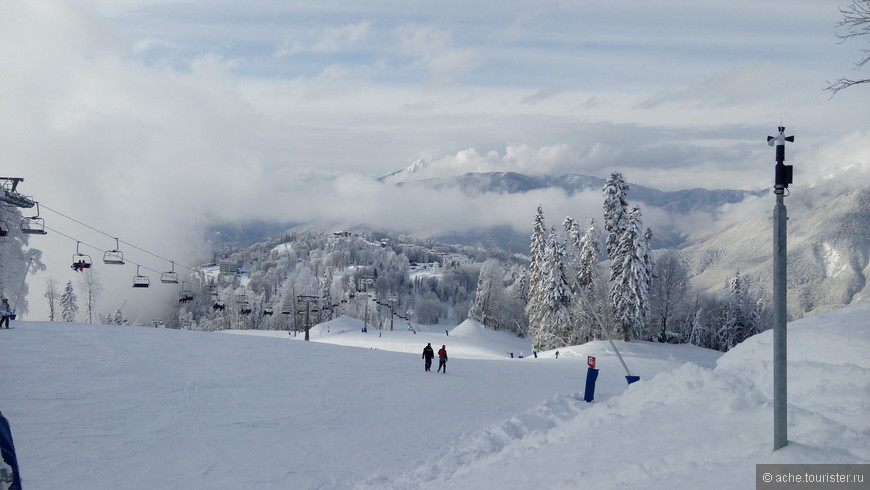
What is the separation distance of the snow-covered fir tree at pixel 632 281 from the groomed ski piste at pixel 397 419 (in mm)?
24589

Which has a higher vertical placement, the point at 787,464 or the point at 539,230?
the point at 539,230

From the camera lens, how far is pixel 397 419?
17062mm

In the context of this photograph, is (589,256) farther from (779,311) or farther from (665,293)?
(779,311)

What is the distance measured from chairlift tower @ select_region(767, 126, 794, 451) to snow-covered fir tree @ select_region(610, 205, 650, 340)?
42.5 m

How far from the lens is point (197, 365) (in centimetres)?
2208

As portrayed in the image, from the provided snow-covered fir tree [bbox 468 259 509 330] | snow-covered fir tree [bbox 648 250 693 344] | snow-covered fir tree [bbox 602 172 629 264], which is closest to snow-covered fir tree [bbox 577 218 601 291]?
snow-covered fir tree [bbox 602 172 629 264]

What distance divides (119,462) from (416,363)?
54.0ft

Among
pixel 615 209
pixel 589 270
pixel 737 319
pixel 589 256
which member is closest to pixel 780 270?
pixel 615 209

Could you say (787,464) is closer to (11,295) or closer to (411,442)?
(411,442)

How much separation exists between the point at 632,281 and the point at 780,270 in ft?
143

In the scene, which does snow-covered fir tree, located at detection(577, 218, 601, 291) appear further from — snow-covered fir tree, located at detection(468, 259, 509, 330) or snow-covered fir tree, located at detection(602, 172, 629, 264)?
snow-covered fir tree, located at detection(468, 259, 509, 330)

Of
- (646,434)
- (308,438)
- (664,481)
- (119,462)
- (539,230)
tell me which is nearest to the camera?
(664,481)

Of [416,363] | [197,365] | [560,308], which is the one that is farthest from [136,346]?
[560,308]

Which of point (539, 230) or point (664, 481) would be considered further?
point (539, 230)
